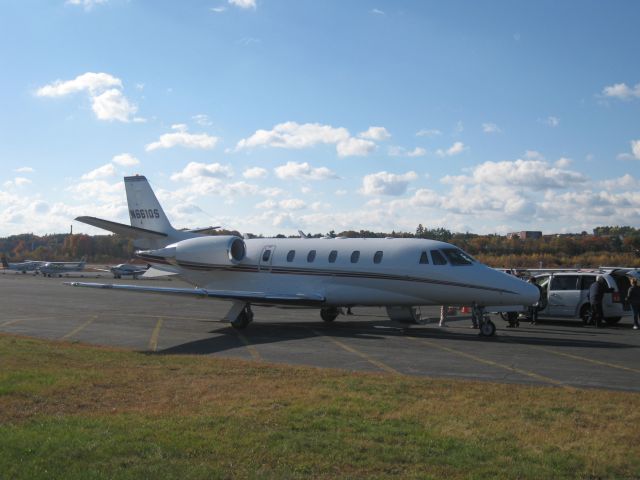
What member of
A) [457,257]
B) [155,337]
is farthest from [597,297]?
[155,337]

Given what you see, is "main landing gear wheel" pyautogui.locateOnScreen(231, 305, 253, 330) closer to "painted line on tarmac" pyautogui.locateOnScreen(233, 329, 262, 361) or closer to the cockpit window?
"painted line on tarmac" pyautogui.locateOnScreen(233, 329, 262, 361)

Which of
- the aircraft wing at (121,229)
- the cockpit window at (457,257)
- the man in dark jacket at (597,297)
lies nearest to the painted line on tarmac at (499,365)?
the cockpit window at (457,257)

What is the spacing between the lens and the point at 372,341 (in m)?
16.8

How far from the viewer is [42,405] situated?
27.2 ft

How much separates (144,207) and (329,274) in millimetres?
9107

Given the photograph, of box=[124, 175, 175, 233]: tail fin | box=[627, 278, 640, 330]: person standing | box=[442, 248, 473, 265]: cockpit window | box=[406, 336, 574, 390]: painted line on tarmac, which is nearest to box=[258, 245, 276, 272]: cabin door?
box=[124, 175, 175, 233]: tail fin

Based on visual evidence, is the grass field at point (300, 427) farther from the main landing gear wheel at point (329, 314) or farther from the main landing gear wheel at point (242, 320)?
the main landing gear wheel at point (329, 314)

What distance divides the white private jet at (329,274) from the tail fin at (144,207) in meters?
0.24

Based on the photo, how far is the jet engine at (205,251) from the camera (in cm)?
2280

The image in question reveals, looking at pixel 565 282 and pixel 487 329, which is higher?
pixel 565 282

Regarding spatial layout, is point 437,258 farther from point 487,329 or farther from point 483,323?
point 487,329

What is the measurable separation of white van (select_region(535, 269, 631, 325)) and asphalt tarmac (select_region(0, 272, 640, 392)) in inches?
19.3

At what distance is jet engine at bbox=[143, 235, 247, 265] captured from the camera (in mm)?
22797

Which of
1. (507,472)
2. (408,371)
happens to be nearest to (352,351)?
(408,371)
